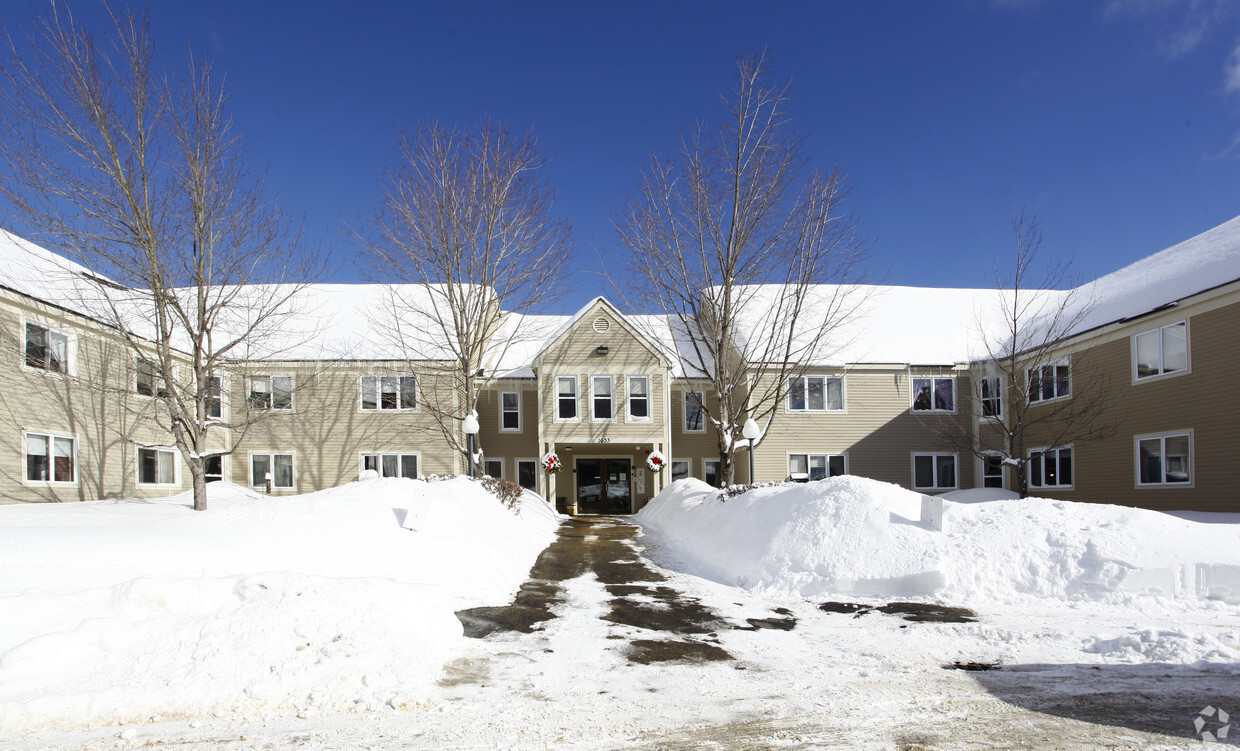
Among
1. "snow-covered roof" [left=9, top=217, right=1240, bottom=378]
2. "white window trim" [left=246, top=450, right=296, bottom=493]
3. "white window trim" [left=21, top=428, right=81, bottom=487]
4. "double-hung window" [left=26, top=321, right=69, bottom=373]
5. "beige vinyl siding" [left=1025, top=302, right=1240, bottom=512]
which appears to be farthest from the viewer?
"white window trim" [left=246, top=450, right=296, bottom=493]

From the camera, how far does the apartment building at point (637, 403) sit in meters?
17.3

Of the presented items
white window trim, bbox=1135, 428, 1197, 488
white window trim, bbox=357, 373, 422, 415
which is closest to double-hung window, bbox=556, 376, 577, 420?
white window trim, bbox=357, 373, 422, 415

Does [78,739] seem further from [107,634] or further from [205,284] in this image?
[205,284]

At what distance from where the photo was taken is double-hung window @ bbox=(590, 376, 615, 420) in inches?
989

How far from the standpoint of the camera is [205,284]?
15.6 m

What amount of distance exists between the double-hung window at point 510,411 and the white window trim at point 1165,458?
61.9 feet

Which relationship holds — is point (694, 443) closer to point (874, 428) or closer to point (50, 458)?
point (874, 428)

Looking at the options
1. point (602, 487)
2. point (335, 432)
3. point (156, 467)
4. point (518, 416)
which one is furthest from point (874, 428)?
point (156, 467)

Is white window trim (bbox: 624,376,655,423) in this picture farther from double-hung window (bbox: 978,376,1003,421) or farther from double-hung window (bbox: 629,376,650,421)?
double-hung window (bbox: 978,376,1003,421)

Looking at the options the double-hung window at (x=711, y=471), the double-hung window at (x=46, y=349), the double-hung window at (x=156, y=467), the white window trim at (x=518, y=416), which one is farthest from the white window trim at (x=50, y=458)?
the double-hung window at (x=711, y=471)

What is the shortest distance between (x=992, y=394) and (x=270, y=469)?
24913 millimetres

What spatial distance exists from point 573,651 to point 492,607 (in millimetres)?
2105

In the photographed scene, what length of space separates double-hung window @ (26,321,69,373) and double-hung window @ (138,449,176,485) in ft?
12.9

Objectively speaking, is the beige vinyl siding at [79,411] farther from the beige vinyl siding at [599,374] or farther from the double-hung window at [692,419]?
the double-hung window at [692,419]
